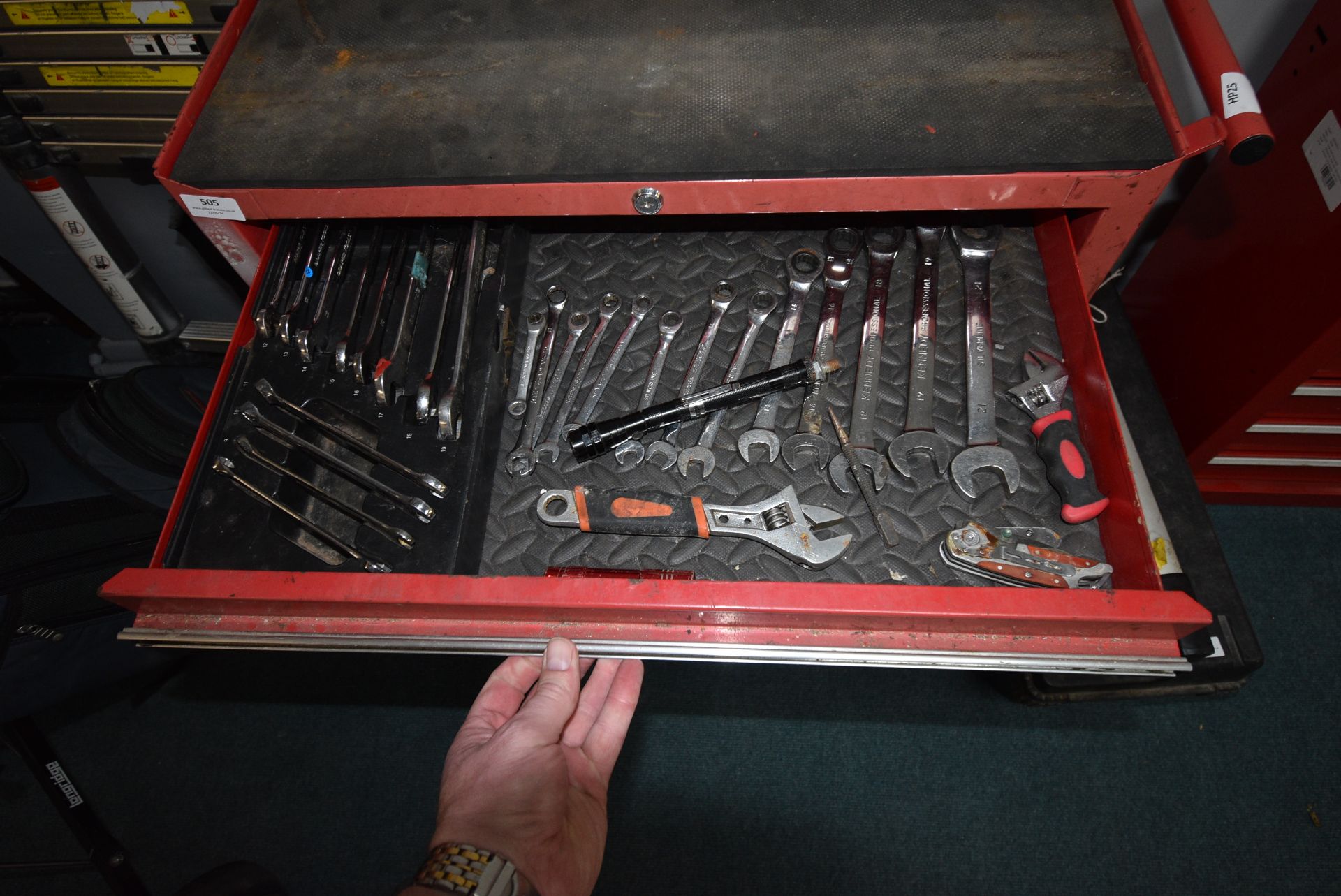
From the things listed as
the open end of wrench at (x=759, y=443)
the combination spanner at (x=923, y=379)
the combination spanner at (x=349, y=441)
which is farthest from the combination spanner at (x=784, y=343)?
the combination spanner at (x=349, y=441)

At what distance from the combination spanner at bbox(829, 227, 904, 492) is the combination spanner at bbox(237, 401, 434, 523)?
28.8 inches

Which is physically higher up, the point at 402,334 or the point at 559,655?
the point at 402,334

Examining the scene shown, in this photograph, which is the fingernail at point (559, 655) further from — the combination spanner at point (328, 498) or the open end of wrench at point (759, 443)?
the open end of wrench at point (759, 443)

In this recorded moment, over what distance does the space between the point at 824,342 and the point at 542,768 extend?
0.94 m

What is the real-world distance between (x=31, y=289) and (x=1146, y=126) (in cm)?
359

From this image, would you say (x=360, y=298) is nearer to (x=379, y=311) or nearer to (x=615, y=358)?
(x=379, y=311)

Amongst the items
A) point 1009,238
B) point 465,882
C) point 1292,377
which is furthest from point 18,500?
point 1292,377

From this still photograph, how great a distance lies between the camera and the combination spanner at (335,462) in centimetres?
131

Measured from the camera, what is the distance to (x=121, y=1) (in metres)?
1.91

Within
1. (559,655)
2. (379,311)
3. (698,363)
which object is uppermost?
(379,311)

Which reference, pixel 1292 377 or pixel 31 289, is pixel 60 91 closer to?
→ pixel 31 289

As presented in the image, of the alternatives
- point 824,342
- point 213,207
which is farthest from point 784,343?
point 213,207

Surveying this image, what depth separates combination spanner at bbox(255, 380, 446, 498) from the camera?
1.33 m

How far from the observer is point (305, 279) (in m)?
1.58
